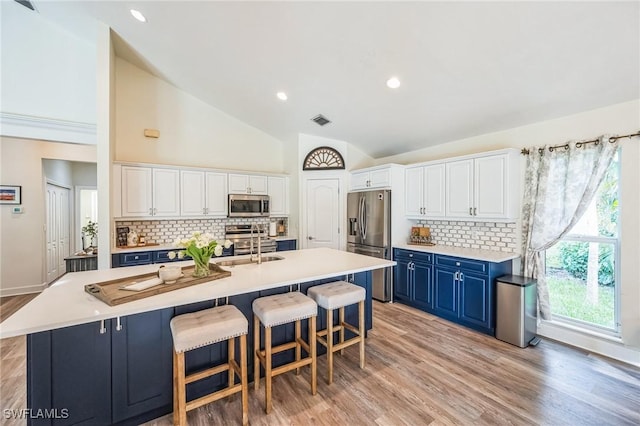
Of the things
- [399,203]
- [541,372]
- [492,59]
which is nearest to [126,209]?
[399,203]

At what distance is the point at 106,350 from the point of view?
5.51 ft

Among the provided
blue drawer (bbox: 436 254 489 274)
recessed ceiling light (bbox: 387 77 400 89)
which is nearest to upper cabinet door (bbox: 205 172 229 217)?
recessed ceiling light (bbox: 387 77 400 89)

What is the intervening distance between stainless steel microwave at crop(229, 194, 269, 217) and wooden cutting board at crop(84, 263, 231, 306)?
254 centimetres

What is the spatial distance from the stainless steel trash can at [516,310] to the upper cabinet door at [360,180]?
2.36 meters

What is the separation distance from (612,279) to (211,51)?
5140 mm

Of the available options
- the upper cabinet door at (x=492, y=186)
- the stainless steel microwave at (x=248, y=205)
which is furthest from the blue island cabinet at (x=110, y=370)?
the upper cabinet door at (x=492, y=186)

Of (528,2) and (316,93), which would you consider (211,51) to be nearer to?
(316,93)

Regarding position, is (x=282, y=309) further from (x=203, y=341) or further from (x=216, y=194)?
(x=216, y=194)

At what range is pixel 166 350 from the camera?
188cm

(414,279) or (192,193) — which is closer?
(414,279)

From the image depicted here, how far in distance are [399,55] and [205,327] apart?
2890mm

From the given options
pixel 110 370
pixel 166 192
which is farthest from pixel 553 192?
pixel 166 192

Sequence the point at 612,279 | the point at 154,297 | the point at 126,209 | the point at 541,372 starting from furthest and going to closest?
the point at 126,209
the point at 612,279
the point at 541,372
the point at 154,297

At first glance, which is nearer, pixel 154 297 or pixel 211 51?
pixel 154 297
